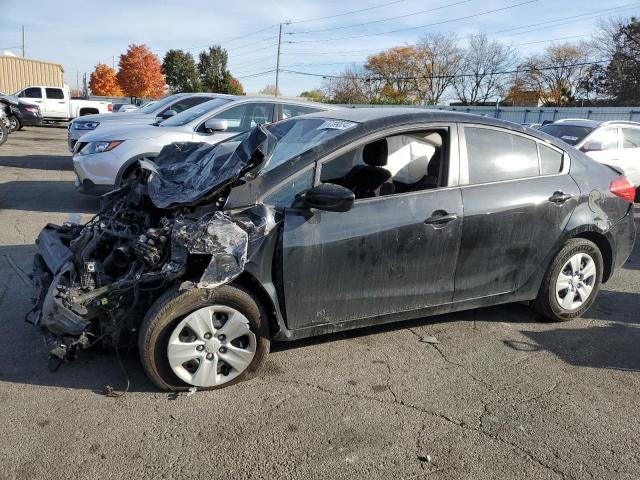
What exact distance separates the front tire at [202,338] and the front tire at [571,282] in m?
2.53

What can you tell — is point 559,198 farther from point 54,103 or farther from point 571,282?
point 54,103

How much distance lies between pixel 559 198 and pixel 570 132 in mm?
7136

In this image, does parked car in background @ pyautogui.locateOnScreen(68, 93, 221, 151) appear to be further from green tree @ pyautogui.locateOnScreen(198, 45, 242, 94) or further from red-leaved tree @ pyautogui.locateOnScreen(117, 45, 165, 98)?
red-leaved tree @ pyautogui.locateOnScreen(117, 45, 165, 98)

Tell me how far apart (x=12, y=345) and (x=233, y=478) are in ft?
7.23

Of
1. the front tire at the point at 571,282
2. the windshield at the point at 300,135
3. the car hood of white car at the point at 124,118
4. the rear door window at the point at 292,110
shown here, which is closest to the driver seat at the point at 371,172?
the windshield at the point at 300,135

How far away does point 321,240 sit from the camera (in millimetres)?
3504

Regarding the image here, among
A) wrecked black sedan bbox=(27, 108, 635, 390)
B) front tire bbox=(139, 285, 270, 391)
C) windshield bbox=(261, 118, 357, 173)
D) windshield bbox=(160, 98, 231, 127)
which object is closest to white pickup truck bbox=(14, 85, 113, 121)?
windshield bbox=(160, 98, 231, 127)

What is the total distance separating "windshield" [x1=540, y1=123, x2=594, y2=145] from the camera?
1030 cm

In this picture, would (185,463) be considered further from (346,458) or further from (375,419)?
(375,419)

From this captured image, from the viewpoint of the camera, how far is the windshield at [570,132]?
10.3 m

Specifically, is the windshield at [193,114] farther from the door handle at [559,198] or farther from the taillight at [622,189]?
the taillight at [622,189]

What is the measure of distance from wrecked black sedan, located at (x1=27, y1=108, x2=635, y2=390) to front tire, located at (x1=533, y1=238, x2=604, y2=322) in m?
0.01

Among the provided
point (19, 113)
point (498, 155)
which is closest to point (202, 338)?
point (498, 155)

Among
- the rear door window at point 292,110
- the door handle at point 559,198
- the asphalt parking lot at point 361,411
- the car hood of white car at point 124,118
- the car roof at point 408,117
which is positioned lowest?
the asphalt parking lot at point 361,411
